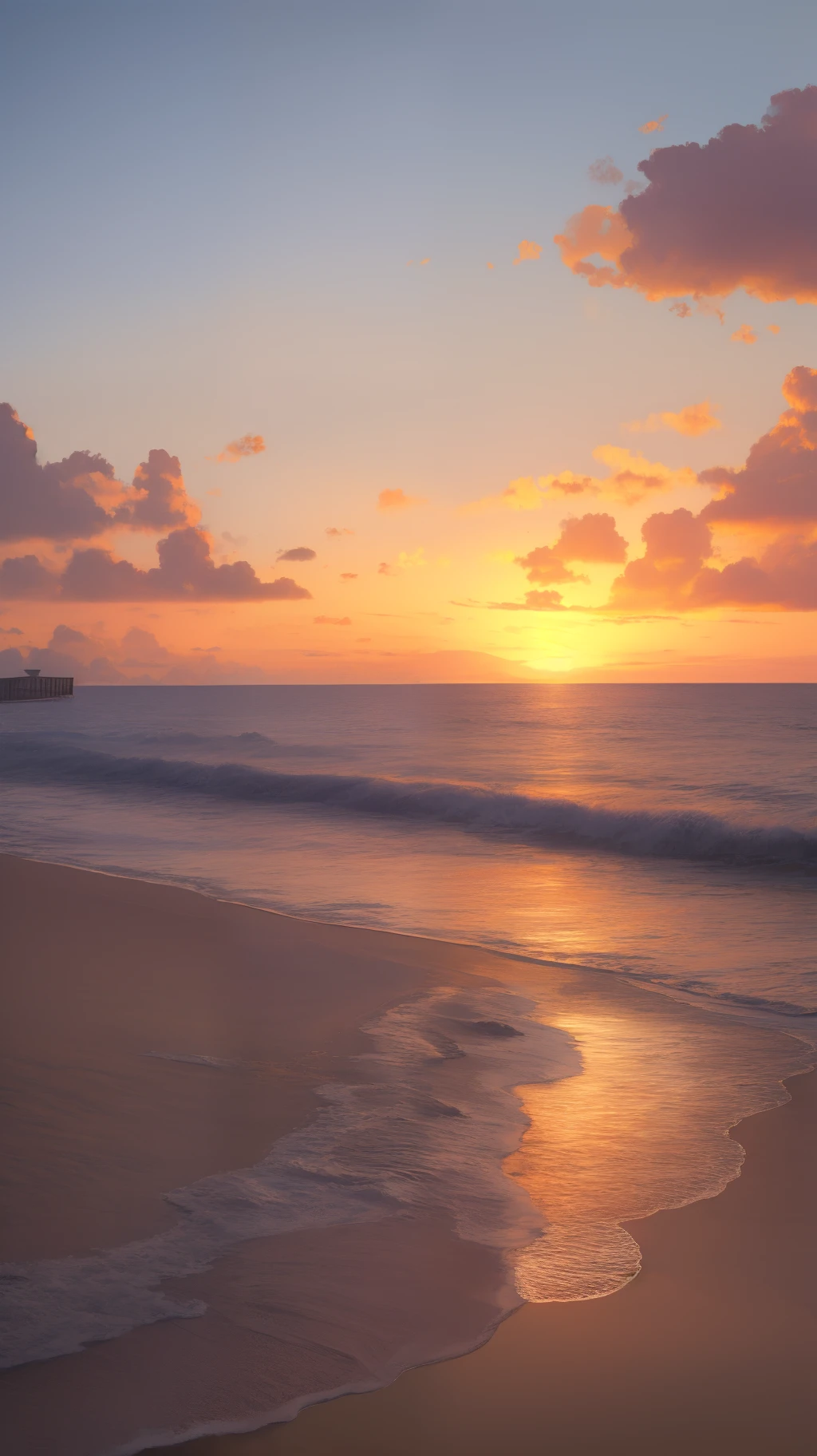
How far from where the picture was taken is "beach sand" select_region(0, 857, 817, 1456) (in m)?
2.76

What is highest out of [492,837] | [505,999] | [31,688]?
[31,688]

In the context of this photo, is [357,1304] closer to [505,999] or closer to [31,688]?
[505,999]

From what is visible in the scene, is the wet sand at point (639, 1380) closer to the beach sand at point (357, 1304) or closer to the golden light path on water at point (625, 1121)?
the beach sand at point (357, 1304)

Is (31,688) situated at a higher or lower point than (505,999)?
higher

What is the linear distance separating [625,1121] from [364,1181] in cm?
160

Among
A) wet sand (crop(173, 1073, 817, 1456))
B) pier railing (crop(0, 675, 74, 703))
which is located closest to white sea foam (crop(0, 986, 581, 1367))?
wet sand (crop(173, 1073, 817, 1456))

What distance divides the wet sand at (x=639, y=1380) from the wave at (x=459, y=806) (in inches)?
540

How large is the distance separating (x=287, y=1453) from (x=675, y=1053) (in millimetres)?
4273

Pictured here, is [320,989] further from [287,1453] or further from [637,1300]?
[287,1453]

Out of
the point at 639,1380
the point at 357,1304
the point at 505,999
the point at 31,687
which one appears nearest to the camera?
the point at 639,1380

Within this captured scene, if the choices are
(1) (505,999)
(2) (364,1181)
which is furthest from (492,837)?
(2) (364,1181)

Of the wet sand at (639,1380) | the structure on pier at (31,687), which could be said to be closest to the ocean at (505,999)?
the wet sand at (639,1380)

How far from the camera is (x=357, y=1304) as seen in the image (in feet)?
10.9

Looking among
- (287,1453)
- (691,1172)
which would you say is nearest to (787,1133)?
(691,1172)
